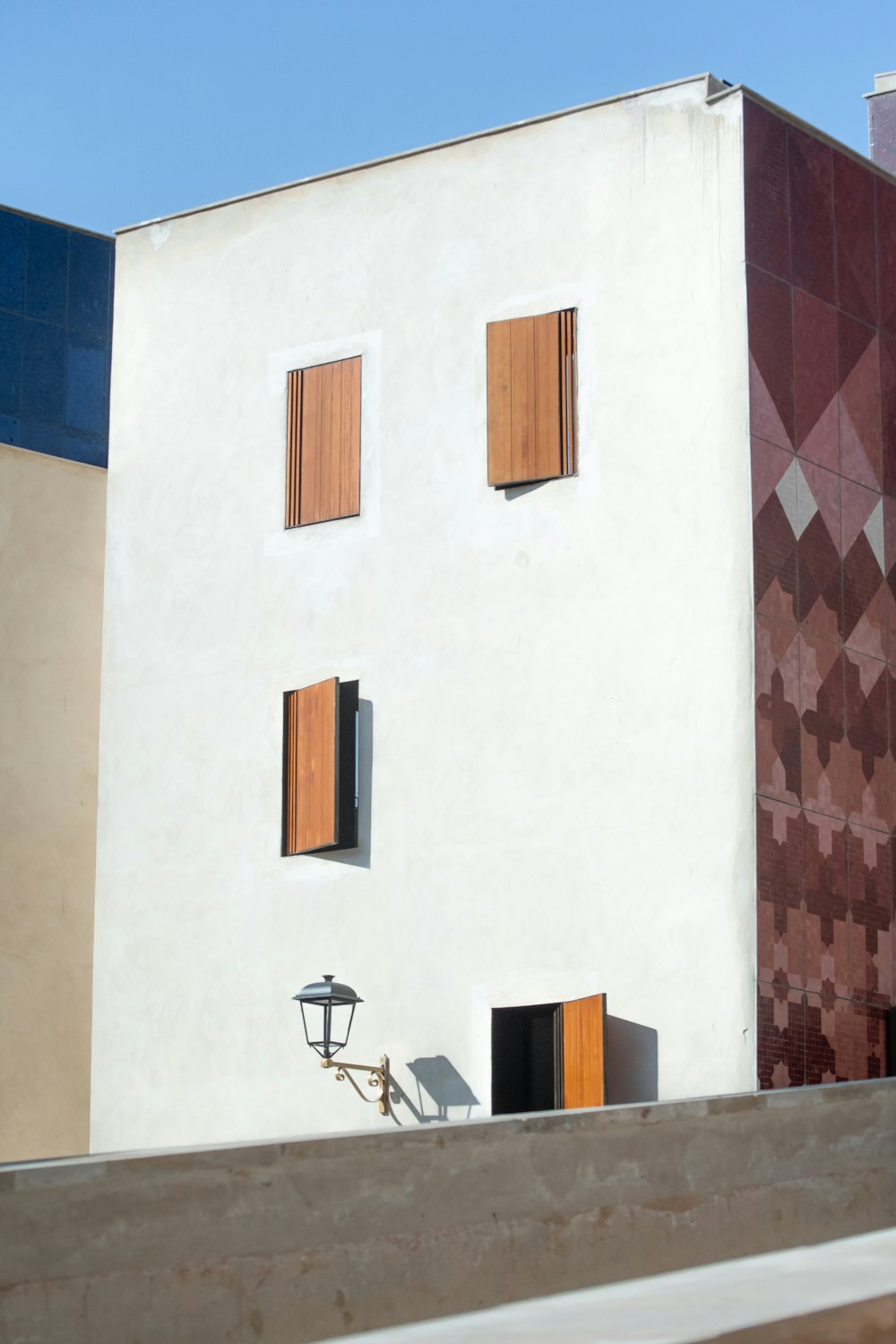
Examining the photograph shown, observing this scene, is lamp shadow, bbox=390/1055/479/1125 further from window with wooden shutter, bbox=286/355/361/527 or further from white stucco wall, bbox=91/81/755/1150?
window with wooden shutter, bbox=286/355/361/527

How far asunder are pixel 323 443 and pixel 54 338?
10.4 m

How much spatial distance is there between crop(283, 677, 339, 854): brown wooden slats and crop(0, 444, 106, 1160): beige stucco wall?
2147 millimetres

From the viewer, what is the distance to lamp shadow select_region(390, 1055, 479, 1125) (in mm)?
11961

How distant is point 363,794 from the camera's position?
1288cm

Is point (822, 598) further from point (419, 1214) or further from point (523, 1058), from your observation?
point (419, 1214)

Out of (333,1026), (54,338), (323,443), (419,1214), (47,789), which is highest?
(54,338)

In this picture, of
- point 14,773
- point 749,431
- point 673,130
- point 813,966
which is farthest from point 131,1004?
point 673,130

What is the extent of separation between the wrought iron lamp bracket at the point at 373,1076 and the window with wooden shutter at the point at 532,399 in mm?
3776

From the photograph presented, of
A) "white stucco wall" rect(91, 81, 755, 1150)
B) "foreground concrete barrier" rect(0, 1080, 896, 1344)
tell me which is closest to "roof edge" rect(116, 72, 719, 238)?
"white stucco wall" rect(91, 81, 755, 1150)

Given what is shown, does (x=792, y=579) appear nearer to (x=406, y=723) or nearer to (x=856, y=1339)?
(x=406, y=723)

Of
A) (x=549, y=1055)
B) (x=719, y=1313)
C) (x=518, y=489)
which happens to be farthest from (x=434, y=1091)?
(x=719, y=1313)

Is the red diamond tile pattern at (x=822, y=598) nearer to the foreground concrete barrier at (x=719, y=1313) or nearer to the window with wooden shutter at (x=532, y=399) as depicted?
the window with wooden shutter at (x=532, y=399)

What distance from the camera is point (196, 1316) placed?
243 inches

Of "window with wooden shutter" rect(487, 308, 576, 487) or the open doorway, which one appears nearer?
the open doorway
